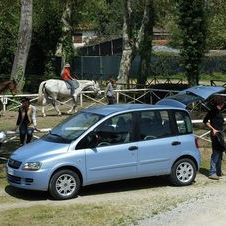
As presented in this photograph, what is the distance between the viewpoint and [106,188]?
13391mm

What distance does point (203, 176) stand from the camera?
14.8m

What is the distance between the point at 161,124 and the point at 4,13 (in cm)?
3074

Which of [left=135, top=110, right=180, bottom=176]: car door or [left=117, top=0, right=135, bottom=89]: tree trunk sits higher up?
[left=117, top=0, right=135, bottom=89]: tree trunk

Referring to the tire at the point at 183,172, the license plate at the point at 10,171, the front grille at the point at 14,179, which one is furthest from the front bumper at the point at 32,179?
the tire at the point at 183,172

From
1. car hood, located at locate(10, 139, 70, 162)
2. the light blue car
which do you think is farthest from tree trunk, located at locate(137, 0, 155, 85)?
car hood, located at locate(10, 139, 70, 162)

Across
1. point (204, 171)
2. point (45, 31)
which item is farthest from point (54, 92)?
point (45, 31)

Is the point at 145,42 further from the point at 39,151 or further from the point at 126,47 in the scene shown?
the point at 39,151

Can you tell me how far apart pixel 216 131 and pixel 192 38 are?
1629 centimetres

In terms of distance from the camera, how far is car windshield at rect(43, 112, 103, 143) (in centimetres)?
1267

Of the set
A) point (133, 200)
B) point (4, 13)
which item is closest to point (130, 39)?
point (4, 13)

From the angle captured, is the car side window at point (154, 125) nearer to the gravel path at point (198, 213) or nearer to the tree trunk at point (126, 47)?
the gravel path at point (198, 213)

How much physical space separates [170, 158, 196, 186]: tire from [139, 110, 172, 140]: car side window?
720 mm

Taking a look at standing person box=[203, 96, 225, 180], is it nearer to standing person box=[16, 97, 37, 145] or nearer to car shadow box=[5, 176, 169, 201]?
car shadow box=[5, 176, 169, 201]

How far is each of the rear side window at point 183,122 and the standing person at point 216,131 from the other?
0.78m
